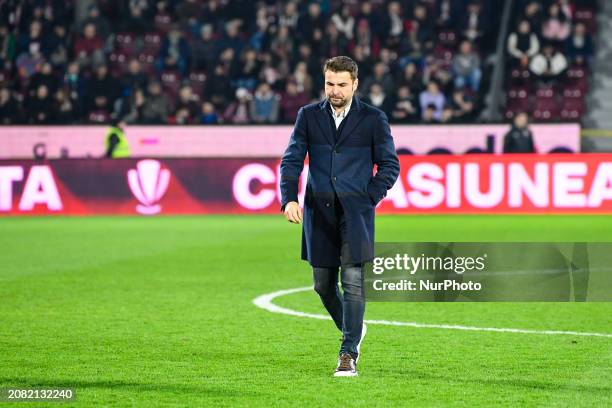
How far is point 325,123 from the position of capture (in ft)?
26.3

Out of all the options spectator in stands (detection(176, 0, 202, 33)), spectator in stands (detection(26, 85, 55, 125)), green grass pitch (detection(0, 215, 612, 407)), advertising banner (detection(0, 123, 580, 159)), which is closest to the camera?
green grass pitch (detection(0, 215, 612, 407))

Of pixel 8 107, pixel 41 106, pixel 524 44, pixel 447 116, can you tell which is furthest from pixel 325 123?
pixel 524 44

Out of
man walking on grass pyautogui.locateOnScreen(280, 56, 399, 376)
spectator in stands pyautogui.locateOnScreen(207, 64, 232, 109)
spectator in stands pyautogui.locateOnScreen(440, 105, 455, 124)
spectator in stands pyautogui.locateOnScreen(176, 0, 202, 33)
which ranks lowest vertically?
spectator in stands pyautogui.locateOnScreen(440, 105, 455, 124)

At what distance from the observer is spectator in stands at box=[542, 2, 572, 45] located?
94.7ft

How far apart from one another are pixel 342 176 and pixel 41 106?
67.2ft

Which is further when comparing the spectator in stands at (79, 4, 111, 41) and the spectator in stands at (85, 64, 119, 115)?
the spectator in stands at (79, 4, 111, 41)

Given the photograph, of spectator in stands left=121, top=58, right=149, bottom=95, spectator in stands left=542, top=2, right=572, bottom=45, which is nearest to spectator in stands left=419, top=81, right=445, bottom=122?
spectator in stands left=542, top=2, right=572, bottom=45

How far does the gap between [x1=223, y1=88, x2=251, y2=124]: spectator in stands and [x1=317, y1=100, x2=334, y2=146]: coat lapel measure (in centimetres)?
1920

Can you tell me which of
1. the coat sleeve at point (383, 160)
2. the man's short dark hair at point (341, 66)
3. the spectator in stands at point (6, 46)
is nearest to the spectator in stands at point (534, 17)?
the spectator in stands at point (6, 46)

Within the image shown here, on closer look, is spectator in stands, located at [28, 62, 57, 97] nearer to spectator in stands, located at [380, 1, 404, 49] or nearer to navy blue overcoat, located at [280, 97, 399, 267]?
spectator in stands, located at [380, 1, 404, 49]

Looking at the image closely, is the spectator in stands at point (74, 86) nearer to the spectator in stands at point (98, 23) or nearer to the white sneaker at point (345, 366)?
the spectator in stands at point (98, 23)

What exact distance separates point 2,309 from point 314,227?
4585mm

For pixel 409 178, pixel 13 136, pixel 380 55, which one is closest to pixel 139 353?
pixel 409 178

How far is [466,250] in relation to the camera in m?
11.0
